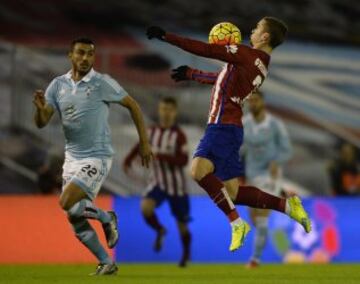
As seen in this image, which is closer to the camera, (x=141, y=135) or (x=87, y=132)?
(x=141, y=135)

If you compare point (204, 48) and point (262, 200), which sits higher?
point (204, 48)

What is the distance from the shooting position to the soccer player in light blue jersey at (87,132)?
27.7 ft

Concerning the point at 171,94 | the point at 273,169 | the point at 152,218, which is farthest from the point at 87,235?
the point at 171,94

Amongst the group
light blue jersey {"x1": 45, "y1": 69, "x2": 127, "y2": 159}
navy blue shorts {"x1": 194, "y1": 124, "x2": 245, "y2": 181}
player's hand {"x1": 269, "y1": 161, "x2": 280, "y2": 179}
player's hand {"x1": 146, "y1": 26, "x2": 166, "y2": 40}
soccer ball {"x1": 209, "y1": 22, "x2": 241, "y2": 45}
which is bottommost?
player's hand {"x1": 269, "y1": 161, "x2": 280, "y2": 179}

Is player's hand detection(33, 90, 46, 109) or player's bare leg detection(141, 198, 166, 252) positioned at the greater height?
player's hand detection(33, 90, 46, 109)

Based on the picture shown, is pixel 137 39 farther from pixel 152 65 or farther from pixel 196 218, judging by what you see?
pixel 196 218

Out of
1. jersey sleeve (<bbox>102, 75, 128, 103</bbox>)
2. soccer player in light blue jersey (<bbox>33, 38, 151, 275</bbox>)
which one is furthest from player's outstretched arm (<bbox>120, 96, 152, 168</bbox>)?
jersey sleeve (<bbox>102, 75, 128, 103</bbox>)

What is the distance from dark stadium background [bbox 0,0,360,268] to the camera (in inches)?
A: 505

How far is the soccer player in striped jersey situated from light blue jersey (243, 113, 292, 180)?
2.53ft

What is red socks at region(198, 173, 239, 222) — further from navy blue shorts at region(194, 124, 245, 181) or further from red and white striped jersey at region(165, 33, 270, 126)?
red and white striped jersey at region(165, 33, 270, 126)

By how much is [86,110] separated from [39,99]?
52 cm

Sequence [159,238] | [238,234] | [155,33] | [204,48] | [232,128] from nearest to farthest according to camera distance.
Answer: [155,33] < [204,48] < [238,234] < [232,128] < [159,238]

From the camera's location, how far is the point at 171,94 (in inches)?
658

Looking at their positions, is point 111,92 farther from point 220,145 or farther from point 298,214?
point 298,214
